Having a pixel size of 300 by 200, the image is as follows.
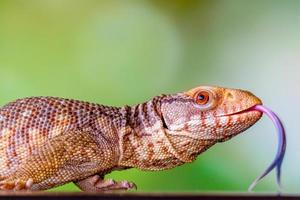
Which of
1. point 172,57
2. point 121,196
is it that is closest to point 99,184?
point 121,196

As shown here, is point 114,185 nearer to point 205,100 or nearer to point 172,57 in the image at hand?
point 205,100

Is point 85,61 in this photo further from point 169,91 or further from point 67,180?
point 67,180

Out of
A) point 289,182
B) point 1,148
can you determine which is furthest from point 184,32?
point 1,148

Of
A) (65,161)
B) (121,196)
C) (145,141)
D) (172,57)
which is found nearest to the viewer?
(121,196)

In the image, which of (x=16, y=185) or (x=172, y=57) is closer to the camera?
(x=16, y=185)

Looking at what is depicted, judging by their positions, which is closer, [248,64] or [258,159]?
[258,159]

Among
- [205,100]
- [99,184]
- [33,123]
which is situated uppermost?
[205,100]
